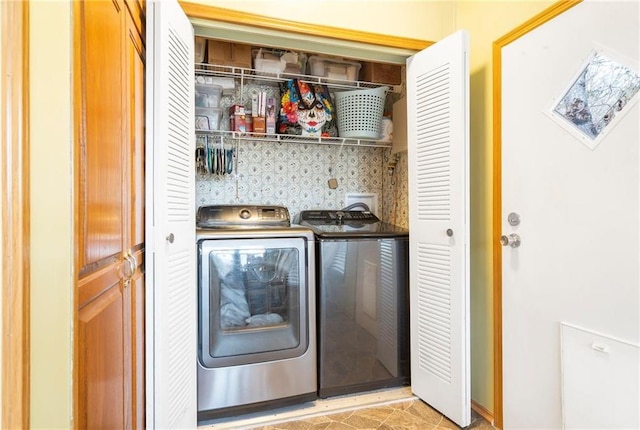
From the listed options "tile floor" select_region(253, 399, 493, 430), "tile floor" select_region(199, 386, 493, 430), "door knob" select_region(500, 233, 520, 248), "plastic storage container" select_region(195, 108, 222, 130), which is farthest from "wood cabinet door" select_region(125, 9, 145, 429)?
"door knob" select_region(500, 233, 520, 248)

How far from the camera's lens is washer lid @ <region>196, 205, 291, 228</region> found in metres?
2.10

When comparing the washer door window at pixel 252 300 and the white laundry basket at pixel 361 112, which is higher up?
the white laundry basket at pixel 361 112

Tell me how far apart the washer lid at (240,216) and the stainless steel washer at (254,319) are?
0.87 ft

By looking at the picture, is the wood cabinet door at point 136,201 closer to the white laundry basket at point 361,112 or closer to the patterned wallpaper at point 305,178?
the patterned wallpaper at point 305,178

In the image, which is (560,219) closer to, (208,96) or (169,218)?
(169,218)

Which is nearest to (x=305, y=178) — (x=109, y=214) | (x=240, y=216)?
(x=240, y=216)

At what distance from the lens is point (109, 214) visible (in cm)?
84

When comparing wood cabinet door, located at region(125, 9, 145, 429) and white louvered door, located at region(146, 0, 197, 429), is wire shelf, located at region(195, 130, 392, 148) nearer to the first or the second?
white louvered door, located at region(146, 0, 197, 429)

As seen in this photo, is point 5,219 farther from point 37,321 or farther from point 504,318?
point 504,318

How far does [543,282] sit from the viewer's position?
54.6 inches

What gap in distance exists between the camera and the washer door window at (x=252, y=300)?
1718mm

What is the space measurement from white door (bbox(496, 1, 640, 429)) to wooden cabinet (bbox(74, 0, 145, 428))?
1.57 m

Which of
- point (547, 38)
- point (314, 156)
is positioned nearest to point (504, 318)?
point (547, 38)

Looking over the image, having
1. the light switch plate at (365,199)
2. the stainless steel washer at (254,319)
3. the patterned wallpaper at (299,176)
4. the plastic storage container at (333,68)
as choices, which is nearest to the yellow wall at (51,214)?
the stainless steel washer at (254,319)
